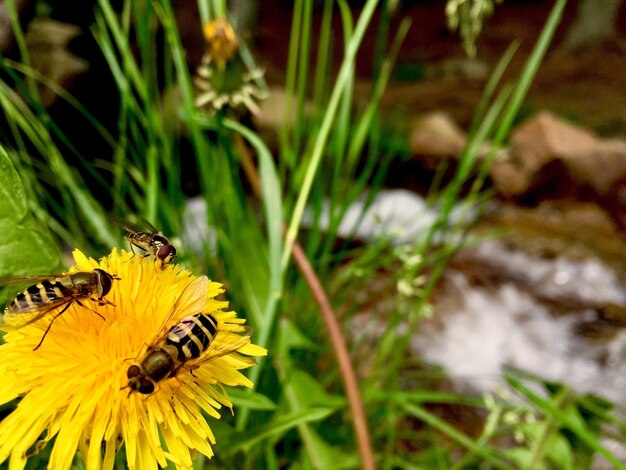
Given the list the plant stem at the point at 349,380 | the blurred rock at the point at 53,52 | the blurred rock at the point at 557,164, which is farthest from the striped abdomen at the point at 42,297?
the blurred rock at the point at 557,164

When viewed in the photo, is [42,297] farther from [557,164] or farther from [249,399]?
[557,164]

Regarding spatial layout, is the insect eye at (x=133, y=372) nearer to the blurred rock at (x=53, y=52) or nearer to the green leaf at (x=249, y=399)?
the green leaf at (x=249, y=399)

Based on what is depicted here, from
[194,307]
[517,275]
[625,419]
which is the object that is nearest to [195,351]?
[194,307]

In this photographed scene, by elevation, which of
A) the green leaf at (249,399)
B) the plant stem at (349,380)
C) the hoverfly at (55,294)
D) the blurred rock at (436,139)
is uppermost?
the hoverfly at (55,294)

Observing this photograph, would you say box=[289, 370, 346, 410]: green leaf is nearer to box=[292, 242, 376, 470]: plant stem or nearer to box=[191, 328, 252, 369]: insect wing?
box=[292, 242, 376, 470]: plant stem

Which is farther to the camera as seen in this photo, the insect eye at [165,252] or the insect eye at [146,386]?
→ the insect eye at [165,252]
